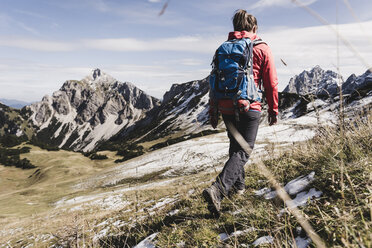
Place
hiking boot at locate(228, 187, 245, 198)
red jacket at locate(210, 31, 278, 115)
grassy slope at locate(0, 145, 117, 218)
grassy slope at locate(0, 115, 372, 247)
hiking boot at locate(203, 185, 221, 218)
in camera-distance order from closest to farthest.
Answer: grassy slope at locate(0, 115, 372, 247) → hiking boot at locate(203, 185, 221, 218) → red jacket at locate(210, 31, 278, 115) → hiking boot at locate(228, 187, 245, 198) → grassy slope at locate(0, 145, 117, 218)

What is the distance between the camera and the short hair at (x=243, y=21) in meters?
4.21

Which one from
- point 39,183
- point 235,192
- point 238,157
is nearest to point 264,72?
point 238,157

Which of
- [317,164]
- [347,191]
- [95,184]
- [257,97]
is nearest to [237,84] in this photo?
[257,97]

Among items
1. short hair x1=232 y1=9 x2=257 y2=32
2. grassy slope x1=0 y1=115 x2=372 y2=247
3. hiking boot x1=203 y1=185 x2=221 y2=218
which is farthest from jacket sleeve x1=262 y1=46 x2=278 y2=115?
→ hiking boot x1=203 y1=185 x2=221 y2=218

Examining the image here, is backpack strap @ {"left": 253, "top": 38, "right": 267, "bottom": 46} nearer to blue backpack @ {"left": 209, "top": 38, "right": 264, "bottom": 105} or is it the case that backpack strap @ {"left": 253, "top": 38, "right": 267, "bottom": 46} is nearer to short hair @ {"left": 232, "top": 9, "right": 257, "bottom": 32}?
blue backpack @ {"left": 209, "top": 38, "right": 264, "bottom": 105}

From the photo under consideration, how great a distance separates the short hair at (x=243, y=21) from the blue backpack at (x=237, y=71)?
1.57 feet

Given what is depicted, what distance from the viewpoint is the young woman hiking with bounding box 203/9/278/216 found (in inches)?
146

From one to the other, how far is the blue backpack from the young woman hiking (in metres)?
0.12

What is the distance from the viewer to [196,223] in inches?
143

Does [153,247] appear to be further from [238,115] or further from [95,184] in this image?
[95,184]

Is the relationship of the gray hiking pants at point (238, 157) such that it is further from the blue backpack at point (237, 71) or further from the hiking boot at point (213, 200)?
the blue backpack at point (237, 71)

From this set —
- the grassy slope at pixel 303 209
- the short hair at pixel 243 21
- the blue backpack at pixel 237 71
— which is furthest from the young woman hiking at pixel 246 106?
the grassy slope at pixel 303 209

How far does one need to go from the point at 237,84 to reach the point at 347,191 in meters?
2.16

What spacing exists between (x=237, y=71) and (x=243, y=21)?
122 centimetres
